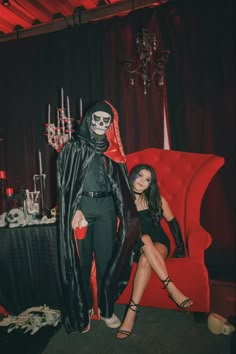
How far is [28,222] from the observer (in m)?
2.55

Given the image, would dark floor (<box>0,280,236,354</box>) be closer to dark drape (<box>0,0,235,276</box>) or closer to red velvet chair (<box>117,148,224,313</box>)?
red velvet chair (<box>117,148,224,313</box>)

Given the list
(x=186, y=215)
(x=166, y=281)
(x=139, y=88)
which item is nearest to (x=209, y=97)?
(x=139, y=88)

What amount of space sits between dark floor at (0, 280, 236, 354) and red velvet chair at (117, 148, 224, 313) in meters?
0.18

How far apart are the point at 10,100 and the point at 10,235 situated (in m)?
2.82

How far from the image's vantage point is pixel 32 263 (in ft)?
7.96

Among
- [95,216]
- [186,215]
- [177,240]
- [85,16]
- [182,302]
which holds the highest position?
[85,16]

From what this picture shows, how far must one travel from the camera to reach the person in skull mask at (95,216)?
2.21 metres

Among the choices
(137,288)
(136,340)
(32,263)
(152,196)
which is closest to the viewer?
(136,340)

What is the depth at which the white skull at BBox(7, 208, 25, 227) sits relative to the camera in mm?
2486

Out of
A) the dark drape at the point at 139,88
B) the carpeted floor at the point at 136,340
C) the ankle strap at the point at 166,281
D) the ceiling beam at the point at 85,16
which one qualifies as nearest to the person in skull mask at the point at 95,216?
the carpeted floor at the point at 136,340

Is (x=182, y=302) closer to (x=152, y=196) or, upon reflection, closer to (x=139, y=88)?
(x=152, y=196)

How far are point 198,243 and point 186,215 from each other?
0.38m

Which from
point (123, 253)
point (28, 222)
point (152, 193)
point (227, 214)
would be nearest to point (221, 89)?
point (227, 214)

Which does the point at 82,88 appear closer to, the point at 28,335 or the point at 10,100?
the point at 10,100
